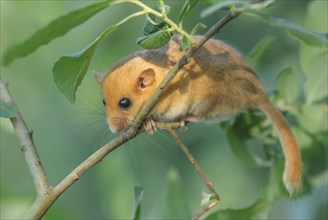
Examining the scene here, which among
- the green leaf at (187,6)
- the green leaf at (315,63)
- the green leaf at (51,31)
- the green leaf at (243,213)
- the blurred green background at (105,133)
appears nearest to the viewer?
the green leaf at (51,31)

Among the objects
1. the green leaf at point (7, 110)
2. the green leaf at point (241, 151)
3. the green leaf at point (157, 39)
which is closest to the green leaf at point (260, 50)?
the green leaf at point (241, 151)

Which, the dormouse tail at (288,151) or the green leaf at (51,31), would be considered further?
the dormouse tail at (288,151)

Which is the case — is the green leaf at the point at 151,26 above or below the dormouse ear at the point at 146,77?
above

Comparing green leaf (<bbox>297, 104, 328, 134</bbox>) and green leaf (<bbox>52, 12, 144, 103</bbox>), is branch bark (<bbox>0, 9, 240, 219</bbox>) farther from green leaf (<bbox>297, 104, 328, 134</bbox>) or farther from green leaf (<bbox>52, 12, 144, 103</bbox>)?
green leaf (<bbox>297, 104, 328, 134</bbox>)

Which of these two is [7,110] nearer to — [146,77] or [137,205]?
[137,205]

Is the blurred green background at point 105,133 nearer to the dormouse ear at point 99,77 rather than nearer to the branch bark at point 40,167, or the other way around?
the dormouse ear at point 99,77

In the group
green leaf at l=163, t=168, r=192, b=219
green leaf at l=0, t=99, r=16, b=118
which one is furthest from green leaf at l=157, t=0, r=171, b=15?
green leaf at l=163, t=168, r=192, b=219

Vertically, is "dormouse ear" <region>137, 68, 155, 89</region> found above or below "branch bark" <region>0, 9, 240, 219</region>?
below

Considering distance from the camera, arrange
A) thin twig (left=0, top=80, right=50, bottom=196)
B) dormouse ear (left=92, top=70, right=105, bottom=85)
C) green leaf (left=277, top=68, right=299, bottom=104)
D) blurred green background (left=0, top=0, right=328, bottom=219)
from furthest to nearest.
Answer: blurred green background (left=0, top=0, right=328, bottom=219)
dormouse ear (left=92, top=70, right=105, bottom=85)
green leaf (left=277, top=68, right=299, bottom=104)
thin twig (left=0, top=80, right=50, bottom=196)
